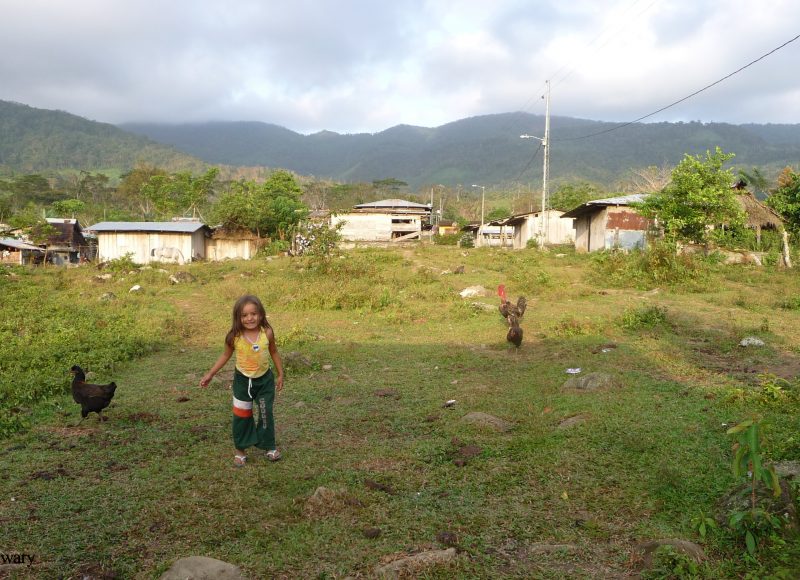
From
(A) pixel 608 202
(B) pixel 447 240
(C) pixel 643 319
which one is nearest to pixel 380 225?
(B) pixel 447 240

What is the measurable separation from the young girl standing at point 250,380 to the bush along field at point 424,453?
0.64ft

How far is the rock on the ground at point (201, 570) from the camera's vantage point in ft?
9.42

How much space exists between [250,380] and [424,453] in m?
1.61

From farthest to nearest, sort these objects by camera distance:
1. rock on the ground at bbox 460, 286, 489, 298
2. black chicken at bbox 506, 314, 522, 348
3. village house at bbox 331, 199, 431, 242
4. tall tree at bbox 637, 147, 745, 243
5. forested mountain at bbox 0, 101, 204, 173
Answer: forested mountain at bbox 0, 101, 204, 173 < village house at bbox 331, 199, 431, 242 < tall tree at bbox 637, 147, 745, 243 < rock on the ground at bbox 460, 286, 489, 298 < black chicken at bbox 506, 314, 522, 348

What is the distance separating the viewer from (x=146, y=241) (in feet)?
111

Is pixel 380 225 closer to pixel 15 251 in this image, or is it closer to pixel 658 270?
pixel 15 251

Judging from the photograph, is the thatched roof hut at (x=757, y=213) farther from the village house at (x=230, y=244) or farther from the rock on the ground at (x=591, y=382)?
the village house at (x=230, y=244)

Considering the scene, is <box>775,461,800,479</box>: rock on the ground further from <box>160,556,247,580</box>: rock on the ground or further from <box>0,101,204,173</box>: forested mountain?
<box>0,101,204,173</box>: forested mountain

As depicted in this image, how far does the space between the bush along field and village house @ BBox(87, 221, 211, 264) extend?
2348cm

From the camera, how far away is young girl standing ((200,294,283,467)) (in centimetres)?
471

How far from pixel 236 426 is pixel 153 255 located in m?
32.3

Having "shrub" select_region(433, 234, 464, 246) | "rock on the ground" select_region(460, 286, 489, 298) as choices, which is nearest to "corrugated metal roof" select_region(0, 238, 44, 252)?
"shrub" select_region(433, 234, 464, 246)

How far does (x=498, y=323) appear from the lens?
11.4m

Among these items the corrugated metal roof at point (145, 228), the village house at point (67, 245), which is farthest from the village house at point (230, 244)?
the village house at point (67, 245)
